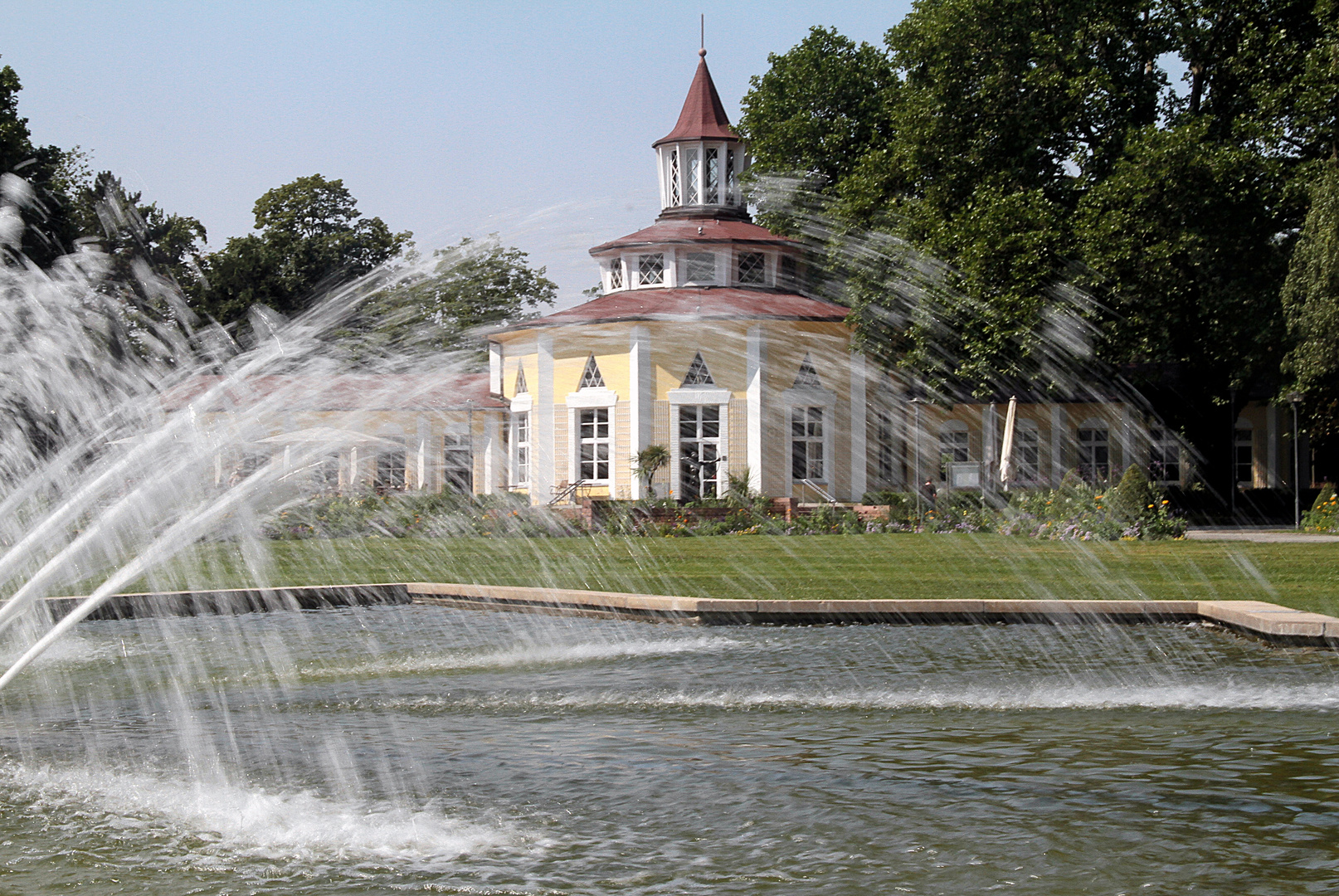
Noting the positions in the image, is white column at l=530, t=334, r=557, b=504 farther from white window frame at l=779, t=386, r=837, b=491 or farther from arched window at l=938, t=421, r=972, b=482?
arched window at l=938, t=421, r=972, b=482

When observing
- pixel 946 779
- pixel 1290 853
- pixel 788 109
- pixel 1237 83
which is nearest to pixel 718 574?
pixel 946 779

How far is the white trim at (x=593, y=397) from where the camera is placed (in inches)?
1591

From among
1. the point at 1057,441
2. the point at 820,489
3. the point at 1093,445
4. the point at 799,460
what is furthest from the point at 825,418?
the point at 1093,445

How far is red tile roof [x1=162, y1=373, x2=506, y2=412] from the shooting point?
43.9 metres

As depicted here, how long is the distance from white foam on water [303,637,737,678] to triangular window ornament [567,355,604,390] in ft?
89.1

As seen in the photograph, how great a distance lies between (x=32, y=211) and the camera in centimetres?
4512

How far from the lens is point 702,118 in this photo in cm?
4841

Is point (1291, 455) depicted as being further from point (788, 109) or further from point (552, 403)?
point (552, 403)

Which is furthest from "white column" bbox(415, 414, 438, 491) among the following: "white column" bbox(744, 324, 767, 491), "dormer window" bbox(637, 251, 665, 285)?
"white column" bbox(744, 324, 767, 491)

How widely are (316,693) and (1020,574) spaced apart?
11346 millimetres

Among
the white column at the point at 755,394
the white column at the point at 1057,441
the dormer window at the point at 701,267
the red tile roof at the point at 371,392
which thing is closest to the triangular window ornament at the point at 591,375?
the white column at the point at 755,394

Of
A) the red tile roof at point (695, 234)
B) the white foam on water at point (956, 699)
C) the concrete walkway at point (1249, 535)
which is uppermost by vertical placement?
the red tile roof at point (695, 234)

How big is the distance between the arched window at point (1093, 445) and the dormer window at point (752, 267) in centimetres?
1199

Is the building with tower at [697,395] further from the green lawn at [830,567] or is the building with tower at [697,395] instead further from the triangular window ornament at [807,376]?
the green lawn at [830,567]
